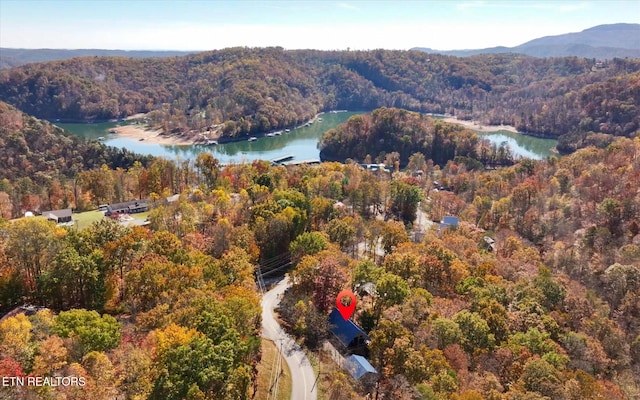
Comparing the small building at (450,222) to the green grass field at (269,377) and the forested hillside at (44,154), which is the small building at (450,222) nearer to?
the green grass field at (269,377)

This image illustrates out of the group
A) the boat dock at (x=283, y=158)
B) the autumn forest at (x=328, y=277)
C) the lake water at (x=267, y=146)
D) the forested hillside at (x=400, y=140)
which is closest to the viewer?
the autumn forest at (x=328, y=277)

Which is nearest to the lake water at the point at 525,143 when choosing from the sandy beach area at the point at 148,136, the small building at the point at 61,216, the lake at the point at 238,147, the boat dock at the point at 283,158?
the lake at the point at 238,147

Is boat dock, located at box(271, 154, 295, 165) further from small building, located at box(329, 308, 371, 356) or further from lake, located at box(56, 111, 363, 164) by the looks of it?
small building, located at box(329, 308, 371, 356)

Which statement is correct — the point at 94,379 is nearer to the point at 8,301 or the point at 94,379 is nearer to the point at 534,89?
the point at 8,301

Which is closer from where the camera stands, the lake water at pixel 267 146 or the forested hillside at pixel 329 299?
the forested hillside at pixel 329 299

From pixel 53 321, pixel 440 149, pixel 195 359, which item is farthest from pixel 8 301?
pixel 440 149

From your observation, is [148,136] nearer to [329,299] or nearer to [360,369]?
[329,299]

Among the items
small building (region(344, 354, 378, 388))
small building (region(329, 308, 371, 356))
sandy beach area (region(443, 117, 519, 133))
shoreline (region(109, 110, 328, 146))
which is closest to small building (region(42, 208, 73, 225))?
small building (region(329, 308, 371, 356))
